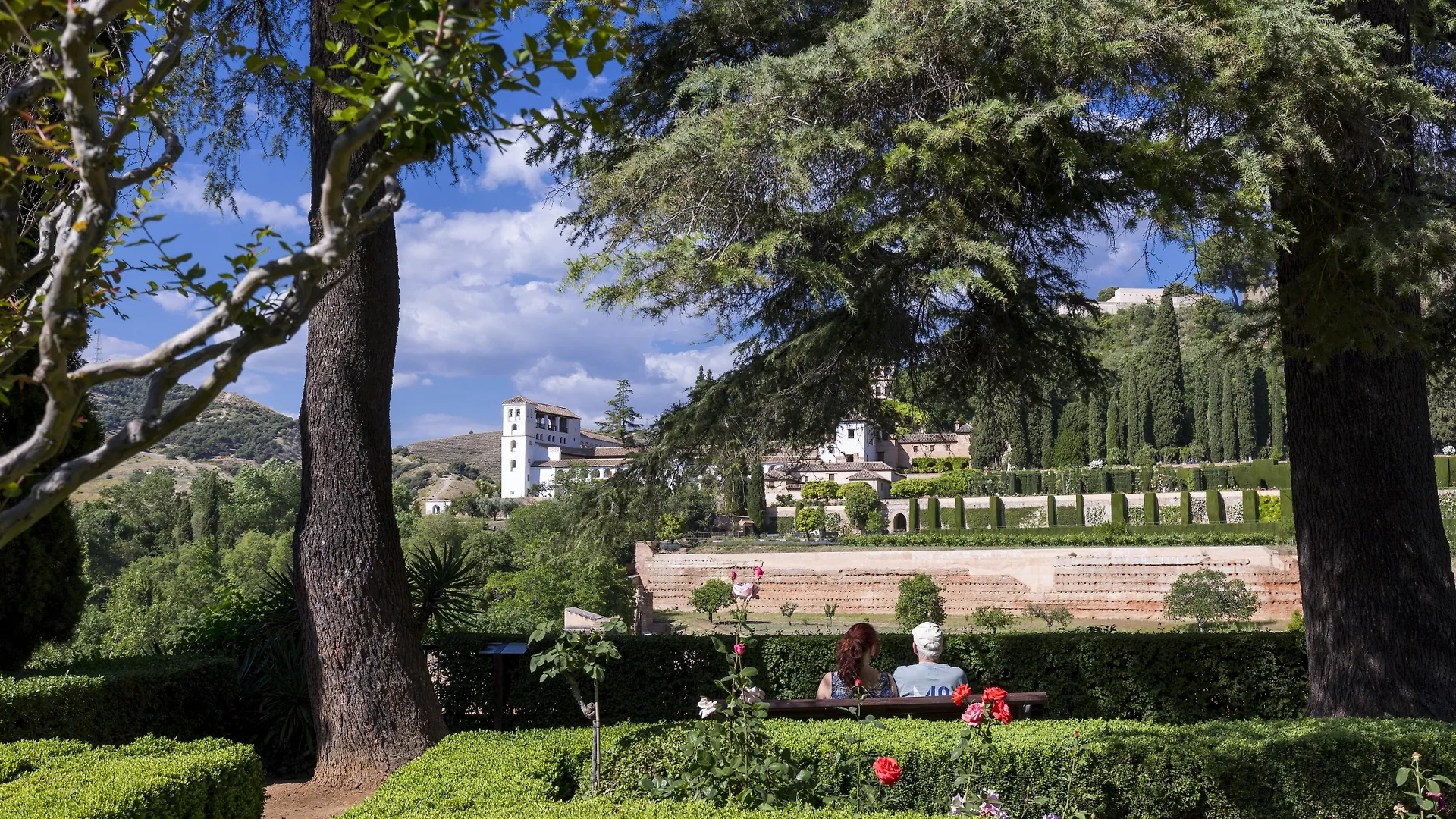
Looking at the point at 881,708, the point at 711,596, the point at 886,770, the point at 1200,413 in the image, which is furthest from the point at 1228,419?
the point at 886,770

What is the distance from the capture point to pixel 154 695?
593cm

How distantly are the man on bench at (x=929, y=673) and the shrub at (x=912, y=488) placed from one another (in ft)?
141

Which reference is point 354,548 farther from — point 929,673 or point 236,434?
point 236,434

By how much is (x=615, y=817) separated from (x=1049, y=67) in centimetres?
427

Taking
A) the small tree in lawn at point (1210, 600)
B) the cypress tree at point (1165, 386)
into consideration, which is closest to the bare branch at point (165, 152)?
the small tree in lawn at point (1210, 600)

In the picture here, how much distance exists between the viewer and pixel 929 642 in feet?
16.8

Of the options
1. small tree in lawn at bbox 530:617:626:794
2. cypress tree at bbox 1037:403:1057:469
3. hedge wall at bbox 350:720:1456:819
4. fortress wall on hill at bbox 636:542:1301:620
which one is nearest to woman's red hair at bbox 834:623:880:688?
hedge wall at bbox 350:720:1456:819

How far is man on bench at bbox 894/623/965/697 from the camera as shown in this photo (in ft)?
16.6

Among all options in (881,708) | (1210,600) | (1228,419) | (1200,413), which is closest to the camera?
(881,708)

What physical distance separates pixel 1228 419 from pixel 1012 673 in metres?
43.2

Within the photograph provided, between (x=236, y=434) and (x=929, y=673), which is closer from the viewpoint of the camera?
(x=929, y=673)

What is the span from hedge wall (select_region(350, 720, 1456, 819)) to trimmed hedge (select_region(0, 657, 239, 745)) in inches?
77.5

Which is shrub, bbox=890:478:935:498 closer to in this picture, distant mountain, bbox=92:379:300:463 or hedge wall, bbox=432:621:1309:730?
hedge wall, bbox=432:621:1309:730

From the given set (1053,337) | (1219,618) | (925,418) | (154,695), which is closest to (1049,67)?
(1053,337)
